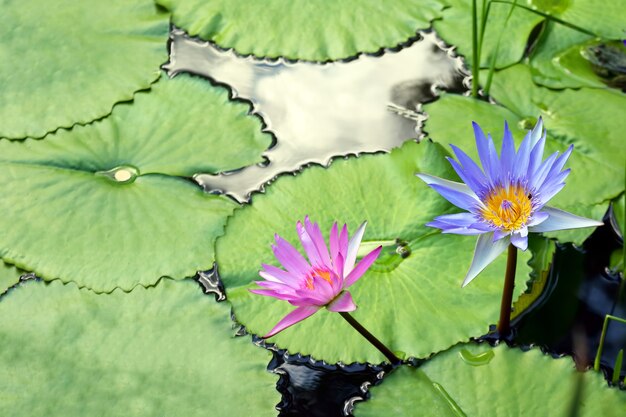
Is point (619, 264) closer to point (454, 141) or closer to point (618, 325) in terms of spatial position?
point (618, 325)

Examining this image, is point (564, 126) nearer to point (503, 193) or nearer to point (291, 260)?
point (503, 193)

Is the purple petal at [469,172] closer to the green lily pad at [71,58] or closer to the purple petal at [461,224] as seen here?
the purple petal at [461,224]

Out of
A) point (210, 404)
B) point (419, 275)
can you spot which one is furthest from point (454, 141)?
point (210, 404)

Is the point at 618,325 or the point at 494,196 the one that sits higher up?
the point at 494,196

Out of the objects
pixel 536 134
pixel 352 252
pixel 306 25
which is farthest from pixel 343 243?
pixel 306 25

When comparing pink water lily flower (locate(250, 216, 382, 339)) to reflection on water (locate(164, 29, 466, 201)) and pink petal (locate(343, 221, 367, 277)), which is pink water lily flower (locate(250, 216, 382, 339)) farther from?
reflection on water (locate(164, 29, 466, 201))

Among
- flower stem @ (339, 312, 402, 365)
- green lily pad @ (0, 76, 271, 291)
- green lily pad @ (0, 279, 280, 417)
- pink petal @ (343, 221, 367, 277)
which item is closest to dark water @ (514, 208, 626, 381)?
flower stem @ (339, 312, 402, 365)

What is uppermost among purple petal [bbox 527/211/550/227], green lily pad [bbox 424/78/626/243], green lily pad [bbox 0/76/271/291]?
purple petal [bbox 527/211/550/227]

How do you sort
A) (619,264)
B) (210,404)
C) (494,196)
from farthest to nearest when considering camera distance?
(619,264) → (210,404) → (494,196)
